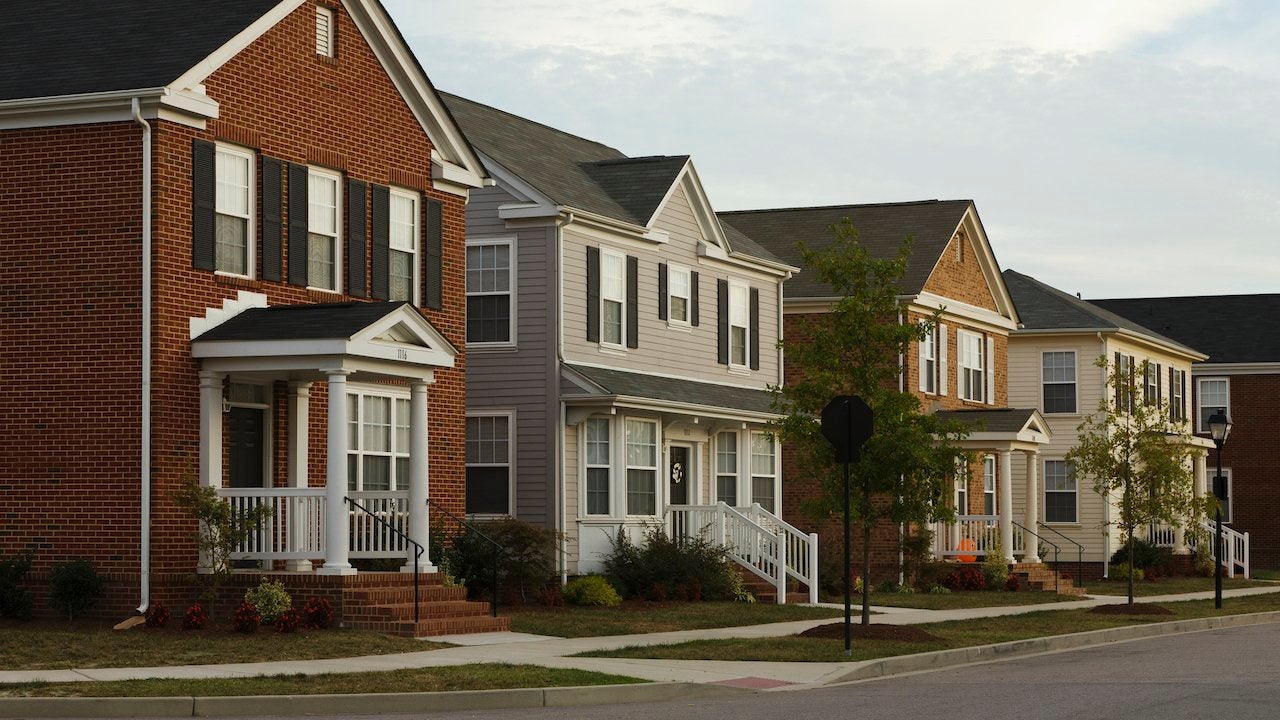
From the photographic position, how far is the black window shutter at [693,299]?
34000 millimetres

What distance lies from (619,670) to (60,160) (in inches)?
382

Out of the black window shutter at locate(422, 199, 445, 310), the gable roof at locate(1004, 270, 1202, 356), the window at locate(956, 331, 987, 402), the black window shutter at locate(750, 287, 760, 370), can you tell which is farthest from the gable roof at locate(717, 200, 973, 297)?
the black window shutter at locate(422, 199, 445, 310)

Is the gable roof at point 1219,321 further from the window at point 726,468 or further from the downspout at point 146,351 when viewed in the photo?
the downspout at point 146,351

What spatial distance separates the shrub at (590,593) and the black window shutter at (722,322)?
26.5 ft

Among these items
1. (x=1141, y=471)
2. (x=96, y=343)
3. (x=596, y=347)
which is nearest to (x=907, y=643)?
(x=96, y=343)

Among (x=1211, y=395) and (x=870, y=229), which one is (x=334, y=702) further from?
(x=1211, y=395)

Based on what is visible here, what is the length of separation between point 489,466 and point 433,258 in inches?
190

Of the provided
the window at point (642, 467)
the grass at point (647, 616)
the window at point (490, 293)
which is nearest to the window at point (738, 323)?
the window at point (642, 467)

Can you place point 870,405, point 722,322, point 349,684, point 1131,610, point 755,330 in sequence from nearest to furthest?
1. point 349,684
2. point 870,405
3. point 1131,610
4. point 722,322
5. point 755,330

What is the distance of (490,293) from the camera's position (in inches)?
1192

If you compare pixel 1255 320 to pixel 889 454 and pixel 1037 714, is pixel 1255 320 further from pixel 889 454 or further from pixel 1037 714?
pixel 1037 714

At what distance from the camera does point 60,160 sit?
22.0 meters

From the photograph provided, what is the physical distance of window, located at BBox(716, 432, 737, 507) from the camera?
34.2 meters

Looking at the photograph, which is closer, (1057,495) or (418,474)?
(418,474)
